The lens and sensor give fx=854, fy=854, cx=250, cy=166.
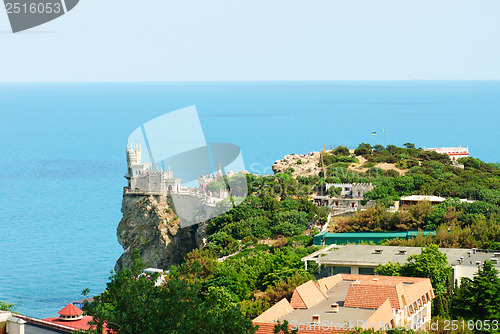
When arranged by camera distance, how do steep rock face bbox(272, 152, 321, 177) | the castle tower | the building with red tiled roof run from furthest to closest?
steep rock face bbox(272, 152, 321, 177) < the castle tower < the building with red tiled roof

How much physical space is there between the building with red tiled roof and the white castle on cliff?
24.6m

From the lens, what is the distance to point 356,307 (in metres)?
24.1

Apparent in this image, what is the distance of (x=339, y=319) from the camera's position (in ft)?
75.7

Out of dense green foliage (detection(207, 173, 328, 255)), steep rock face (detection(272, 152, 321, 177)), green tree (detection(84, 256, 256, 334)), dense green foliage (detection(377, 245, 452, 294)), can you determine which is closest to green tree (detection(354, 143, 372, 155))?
steep rock face (detection(272, 152, 321, 177))

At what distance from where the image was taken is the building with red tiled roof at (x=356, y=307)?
22.6 m

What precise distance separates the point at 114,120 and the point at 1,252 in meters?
105

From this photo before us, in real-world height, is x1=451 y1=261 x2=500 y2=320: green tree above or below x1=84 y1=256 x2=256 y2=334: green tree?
below

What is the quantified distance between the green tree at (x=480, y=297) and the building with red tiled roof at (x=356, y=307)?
39.3 inches

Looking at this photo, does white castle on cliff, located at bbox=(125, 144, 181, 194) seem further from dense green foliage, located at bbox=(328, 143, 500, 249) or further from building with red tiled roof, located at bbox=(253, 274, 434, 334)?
building with red tiled roof, located at bbox=(253, 274, 434, 334)

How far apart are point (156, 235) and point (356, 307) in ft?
87.3

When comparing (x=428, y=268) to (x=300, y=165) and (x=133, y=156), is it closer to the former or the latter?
(x=133, y=156)

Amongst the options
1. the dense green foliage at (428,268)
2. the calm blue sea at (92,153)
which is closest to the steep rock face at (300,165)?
the calm blue sea at (92,153)

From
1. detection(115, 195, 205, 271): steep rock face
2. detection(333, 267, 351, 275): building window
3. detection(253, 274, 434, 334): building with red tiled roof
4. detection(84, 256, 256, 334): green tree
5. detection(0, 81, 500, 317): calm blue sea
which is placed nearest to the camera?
detection(84, 256, 256, 334): green tree

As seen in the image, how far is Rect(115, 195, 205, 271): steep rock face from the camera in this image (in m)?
49.1
